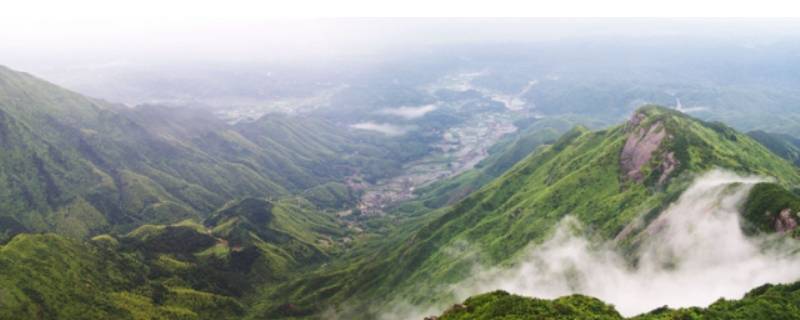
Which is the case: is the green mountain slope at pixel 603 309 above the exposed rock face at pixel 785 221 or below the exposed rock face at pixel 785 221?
below

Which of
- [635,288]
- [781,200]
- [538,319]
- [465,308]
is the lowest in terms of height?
[635,288]

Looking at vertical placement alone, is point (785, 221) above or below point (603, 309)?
above

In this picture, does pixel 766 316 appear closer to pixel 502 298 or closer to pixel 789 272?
pixel 789 272

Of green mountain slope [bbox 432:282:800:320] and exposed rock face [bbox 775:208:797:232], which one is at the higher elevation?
exposed rock face [bbox 775:208:797:232]

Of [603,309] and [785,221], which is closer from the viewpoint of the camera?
[603,309]

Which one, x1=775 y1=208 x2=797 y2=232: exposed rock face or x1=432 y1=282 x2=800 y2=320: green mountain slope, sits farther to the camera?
x1=775 y1=208 x2=797 y2=232: exposed rock face

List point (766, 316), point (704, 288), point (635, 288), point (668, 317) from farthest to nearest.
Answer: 1. point (635, 288)
2. point (704, 288)
3. point (668, 317)
4. point (766, 316)

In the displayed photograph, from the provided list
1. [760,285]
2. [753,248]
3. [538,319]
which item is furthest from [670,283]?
[538,319]

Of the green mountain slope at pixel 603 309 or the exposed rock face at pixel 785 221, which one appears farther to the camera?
the exposed rock face at pixel 785 221
